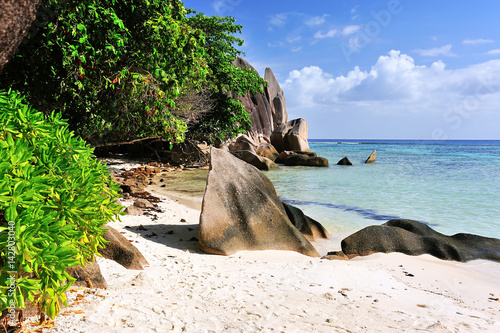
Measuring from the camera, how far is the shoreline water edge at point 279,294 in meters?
2.71

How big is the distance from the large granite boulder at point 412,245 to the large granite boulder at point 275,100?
3417 cm

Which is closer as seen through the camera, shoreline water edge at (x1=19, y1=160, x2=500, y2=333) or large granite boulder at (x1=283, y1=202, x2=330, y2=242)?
shoreline water edge at (x1=19, y1=160, x2=500, y2=333)

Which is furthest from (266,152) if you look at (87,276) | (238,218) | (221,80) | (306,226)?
(87,276)

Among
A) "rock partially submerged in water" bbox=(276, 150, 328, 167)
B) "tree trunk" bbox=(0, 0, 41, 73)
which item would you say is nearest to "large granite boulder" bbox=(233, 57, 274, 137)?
"rock partially submerged in water" bbox=(276, 150, 328, 167)

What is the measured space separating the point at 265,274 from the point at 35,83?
5.93 m

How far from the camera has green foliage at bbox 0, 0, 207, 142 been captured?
6379 mm

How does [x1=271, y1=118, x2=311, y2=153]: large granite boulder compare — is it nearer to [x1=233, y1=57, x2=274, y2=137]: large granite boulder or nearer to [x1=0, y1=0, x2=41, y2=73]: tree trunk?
[x1=233, y1=57, x2=274, y2=137]: large granite boulder

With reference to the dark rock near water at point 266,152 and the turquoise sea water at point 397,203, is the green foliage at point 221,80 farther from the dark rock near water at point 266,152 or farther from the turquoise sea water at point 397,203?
the dark rock near water at point 266,152

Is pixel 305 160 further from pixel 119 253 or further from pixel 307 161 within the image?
pixel 119 253

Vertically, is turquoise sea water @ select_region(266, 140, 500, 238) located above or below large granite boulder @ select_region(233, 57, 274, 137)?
below

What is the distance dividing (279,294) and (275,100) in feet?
130

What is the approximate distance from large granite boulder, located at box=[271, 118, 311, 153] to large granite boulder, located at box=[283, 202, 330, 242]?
999 inches

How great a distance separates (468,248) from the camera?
6148mm

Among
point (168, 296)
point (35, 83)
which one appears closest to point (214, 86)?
point (35, 83)
